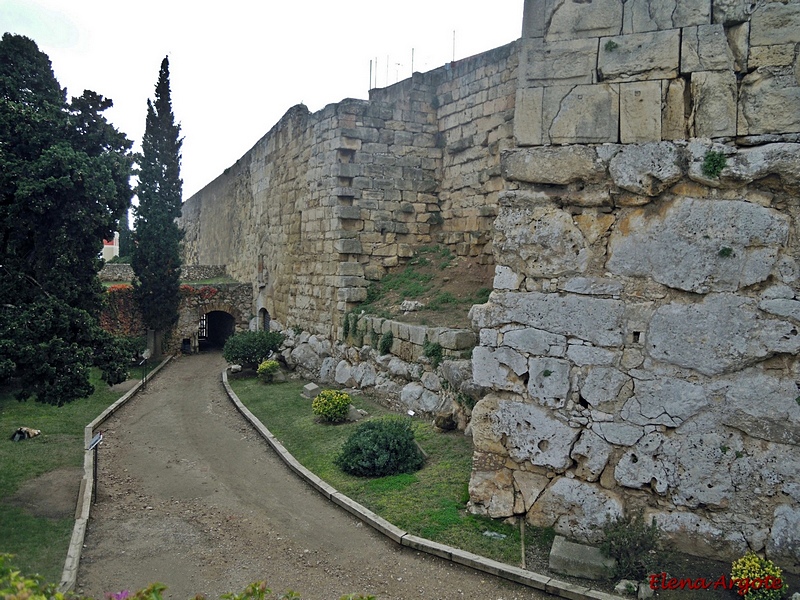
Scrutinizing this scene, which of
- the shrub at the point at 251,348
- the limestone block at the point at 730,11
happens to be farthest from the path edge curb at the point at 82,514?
the limestone block at the point at 730,11

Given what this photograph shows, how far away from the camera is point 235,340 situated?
16.1m

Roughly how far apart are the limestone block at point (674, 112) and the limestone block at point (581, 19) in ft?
2.39

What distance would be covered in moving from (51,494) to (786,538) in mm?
8135

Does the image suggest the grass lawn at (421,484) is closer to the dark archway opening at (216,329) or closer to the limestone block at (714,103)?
the limestone block at (714,103)

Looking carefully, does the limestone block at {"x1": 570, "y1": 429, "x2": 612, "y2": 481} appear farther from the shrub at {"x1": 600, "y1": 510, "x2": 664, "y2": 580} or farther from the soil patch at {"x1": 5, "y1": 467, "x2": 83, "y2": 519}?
the soil patch at {"x1": 5, "y1": 467, "x2": 83, "y2": 519}

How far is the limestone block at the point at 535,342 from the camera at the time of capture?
232 inches

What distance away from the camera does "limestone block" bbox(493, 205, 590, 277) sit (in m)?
5.89

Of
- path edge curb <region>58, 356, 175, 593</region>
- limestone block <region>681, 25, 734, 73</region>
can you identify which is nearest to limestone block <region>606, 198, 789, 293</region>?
limestone block <region>681, 25, 734, 73</region>

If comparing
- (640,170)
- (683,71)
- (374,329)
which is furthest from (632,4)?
(374,329)

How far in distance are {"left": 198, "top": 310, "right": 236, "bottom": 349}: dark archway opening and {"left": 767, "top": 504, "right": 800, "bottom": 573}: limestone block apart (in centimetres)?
1871

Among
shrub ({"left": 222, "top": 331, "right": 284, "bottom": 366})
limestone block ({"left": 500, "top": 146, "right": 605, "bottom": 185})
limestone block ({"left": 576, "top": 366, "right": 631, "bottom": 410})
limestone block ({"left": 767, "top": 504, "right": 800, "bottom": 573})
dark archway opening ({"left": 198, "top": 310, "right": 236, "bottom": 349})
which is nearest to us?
limestone block ({"left": 767, "top": 504, "right": 800, "bottom": 573})

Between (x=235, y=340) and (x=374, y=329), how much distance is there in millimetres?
5022

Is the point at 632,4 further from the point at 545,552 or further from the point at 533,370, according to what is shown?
the point at 545,552

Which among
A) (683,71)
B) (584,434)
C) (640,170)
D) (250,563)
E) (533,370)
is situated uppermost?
(683,71)
